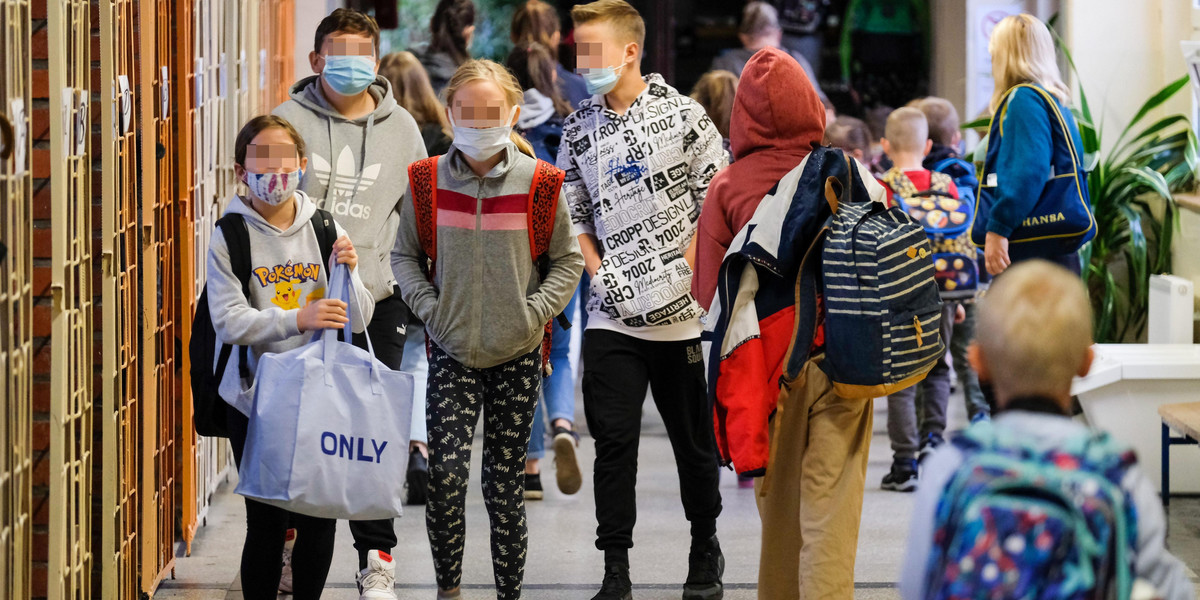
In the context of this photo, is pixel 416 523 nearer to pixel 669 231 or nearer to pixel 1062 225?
pixel 669 231

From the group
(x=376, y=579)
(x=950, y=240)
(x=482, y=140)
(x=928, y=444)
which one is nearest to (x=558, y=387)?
(x=928, y=444)

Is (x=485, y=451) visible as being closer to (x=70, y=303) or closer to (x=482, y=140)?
(x=482, y=140)

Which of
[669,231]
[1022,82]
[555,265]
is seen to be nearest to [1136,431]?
[1022,82]

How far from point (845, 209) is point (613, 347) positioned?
96 centimetres

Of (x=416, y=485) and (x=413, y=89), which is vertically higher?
(x=413, y=89)

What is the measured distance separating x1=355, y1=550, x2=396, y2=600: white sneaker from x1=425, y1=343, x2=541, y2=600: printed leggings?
0.15m

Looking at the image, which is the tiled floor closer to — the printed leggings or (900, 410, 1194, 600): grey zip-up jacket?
the printed leggings

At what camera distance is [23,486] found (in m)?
3.06

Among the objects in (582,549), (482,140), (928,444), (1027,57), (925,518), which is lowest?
(582,549)

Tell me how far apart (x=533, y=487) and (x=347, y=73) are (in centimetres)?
206

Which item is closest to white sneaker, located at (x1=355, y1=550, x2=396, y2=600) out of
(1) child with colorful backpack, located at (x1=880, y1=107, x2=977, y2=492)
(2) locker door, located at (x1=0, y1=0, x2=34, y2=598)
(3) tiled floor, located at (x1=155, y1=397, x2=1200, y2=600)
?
(3) tiled floor, located at (x1=155, y1=397, x2=1200, y2=600)

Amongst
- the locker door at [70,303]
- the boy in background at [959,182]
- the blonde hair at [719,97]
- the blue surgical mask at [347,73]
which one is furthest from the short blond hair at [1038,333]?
the boy in background at [959,182]

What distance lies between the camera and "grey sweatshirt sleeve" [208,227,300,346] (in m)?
3.39

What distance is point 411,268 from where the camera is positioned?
12.6 feet
